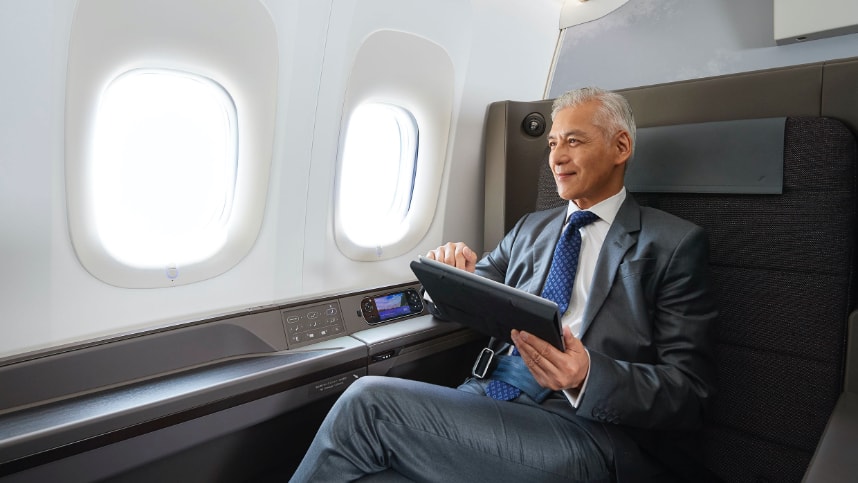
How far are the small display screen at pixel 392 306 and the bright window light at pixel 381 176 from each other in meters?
0.27

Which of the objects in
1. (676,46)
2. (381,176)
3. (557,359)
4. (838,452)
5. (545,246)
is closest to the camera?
(838,452)

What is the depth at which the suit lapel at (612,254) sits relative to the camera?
1604 mm

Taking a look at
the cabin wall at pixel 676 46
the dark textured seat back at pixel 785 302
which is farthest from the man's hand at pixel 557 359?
the cabin wall at pixel 676 46

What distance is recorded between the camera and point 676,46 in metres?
2.99

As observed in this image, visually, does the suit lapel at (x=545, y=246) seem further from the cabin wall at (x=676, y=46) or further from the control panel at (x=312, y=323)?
the cabin wall at (x=676, y=46)

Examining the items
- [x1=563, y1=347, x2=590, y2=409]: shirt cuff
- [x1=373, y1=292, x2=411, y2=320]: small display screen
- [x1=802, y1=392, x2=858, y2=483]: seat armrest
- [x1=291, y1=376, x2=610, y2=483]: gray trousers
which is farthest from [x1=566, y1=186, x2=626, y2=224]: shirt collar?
[x1=373, y1=292, x2=411, y2=320]: small display screen

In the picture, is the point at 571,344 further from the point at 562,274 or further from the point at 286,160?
the point at 286,160

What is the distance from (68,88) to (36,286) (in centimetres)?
60

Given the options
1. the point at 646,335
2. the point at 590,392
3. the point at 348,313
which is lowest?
the point at 348,313

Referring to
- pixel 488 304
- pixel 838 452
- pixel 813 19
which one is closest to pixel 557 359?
pixel 488 304

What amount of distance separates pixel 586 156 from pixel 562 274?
42 cm

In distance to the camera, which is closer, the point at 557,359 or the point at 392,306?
the point at 557,359

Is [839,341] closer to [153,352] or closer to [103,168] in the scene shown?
[153,352]

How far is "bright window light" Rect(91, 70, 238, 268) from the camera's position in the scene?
5.77 ft
